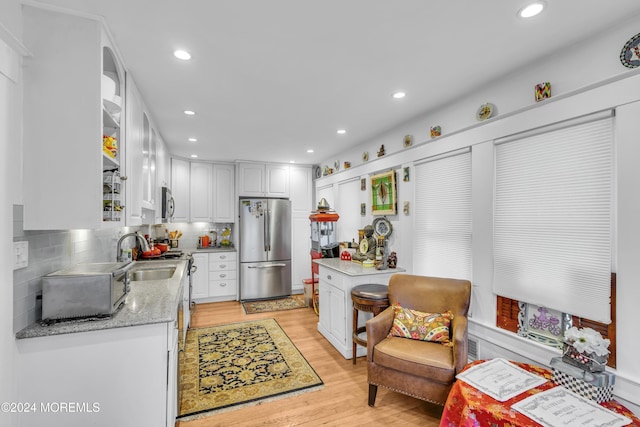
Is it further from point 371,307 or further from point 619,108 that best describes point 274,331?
point 619,108

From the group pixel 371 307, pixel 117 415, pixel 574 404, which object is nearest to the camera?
pixel 574 404

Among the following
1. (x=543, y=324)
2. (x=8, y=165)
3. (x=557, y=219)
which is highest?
(x=8, y=165)

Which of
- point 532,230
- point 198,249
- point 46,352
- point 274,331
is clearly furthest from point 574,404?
point 198,249

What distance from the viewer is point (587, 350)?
143 cm

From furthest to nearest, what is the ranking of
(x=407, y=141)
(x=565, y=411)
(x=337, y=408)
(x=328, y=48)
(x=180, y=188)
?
(x=180, y=188)
(x=407, y=141)
(x=337, y=408)
(x=328, y=48)
(x=565, y=411)

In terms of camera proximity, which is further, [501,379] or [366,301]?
[366,301]

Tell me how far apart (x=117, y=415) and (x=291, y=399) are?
3.98 ft

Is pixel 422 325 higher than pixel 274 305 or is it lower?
higher

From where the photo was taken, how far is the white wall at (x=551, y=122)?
1.47 m

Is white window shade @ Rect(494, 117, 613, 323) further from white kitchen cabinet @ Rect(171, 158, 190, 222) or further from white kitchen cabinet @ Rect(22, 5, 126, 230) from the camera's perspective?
white kitchen cabinet @ Rect(171, 158, 190, 222)

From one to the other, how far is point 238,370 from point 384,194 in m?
2.39

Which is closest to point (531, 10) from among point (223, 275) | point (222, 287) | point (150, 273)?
point (150, 273)

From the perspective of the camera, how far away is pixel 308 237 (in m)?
5.49

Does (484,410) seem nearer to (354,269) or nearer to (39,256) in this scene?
(354,269)
